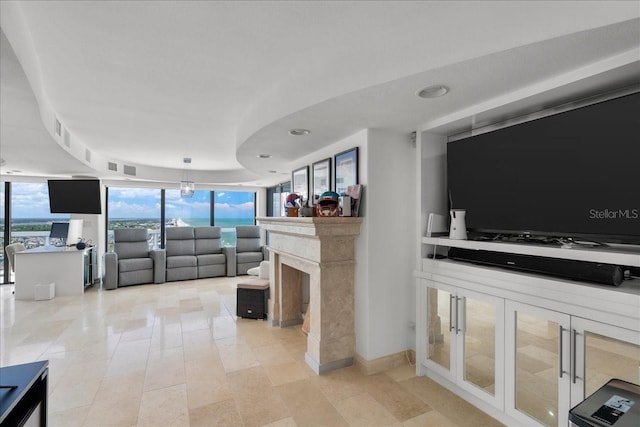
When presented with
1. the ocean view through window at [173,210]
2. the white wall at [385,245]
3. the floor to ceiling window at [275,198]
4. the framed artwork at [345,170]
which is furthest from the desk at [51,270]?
the white wall at [385,245]

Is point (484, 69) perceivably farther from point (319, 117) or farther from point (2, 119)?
point (2, 119)

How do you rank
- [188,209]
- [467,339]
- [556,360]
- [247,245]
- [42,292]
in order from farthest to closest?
[188,209], [247,245], [42,292], [467,339], [556,360]

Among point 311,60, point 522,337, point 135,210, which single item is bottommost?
point 522,337

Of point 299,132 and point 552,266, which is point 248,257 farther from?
point 552,266

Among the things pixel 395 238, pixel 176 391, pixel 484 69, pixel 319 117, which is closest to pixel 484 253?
pixel 395 238

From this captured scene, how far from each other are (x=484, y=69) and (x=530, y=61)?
203 millimetres

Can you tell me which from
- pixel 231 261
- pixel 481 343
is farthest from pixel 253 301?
pixel 231 261

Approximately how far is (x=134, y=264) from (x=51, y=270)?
1.25 meters

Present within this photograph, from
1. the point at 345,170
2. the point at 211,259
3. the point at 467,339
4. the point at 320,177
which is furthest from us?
the point at 211,259

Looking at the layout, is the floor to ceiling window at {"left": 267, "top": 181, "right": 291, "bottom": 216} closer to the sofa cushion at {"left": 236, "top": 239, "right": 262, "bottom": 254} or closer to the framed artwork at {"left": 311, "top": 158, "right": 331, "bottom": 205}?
the sofa cushion at {"left": 236, "top": 239, "right": 262, "bottom": 254}

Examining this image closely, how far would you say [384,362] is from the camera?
2840 mm

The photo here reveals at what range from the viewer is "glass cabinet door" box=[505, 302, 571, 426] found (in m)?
1.72

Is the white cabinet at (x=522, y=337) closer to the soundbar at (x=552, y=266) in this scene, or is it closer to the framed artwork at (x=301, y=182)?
the soundbar at (x=552, y=266)

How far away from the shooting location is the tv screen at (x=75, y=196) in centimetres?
551
